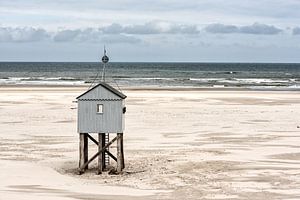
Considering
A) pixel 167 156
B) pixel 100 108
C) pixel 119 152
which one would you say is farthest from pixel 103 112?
pixel 167 156

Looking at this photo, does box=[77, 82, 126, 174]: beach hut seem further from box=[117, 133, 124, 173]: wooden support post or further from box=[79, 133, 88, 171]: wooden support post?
box=[79, 133, 88, 171]: wooden support post

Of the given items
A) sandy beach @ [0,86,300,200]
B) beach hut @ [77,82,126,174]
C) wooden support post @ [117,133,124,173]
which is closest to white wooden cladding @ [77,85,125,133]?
beach hut @ [77,82,126,174]

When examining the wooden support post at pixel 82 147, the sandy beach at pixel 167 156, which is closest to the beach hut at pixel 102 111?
the wooden support post at pixel 82 147

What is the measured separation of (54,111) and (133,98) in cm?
1233

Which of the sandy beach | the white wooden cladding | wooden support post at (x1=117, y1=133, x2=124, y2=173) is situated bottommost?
the sandy beach

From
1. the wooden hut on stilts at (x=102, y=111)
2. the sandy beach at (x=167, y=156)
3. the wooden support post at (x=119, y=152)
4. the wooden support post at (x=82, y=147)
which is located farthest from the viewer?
the wooden support post at (x=82, y=147)

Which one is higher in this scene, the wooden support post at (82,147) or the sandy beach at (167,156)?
the wooden support post at (82,147)

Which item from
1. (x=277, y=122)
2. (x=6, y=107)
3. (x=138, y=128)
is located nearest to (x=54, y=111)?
(x=6, y=107)

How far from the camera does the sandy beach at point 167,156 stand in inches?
690

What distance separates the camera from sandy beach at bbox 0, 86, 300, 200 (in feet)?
57.5

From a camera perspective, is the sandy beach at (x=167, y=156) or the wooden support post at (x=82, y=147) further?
the wooden support post at (x=82, y=147)

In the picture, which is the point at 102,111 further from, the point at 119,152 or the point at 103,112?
the point at 119,152

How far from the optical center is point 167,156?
23.2 meters

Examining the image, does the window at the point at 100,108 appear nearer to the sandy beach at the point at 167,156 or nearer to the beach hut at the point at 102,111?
the beach hut at the point at 102,111
